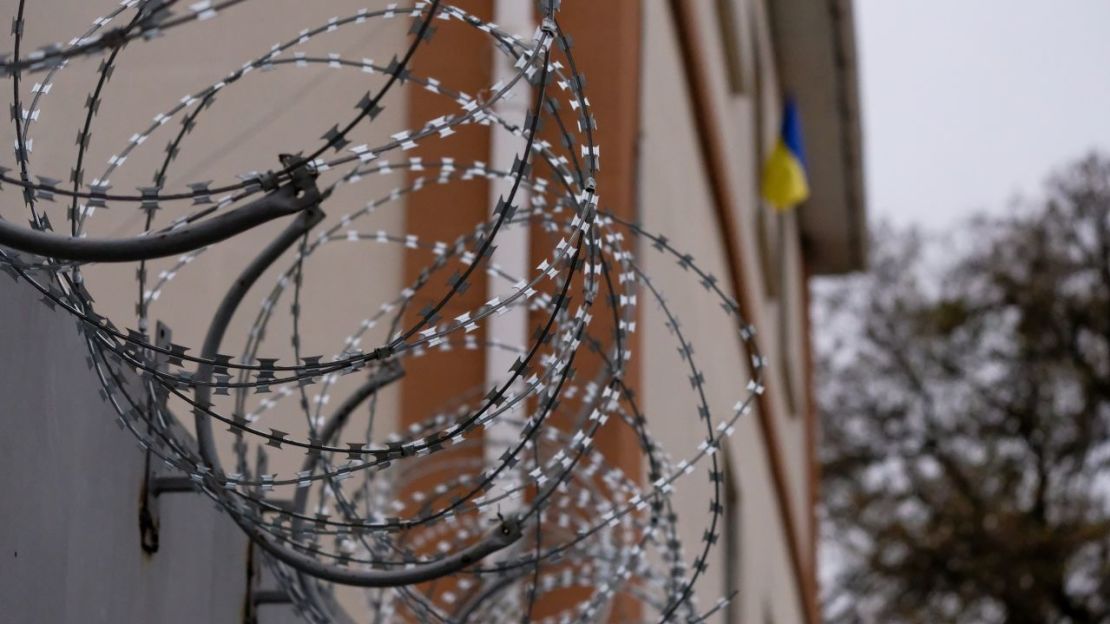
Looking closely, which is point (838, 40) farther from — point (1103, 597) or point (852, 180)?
point (1103, 597)

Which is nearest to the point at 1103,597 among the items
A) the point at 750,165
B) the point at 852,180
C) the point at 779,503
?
the point at 852,180

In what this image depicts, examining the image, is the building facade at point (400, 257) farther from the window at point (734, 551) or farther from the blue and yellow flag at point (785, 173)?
the blue and yellow flag at point (785, 173)

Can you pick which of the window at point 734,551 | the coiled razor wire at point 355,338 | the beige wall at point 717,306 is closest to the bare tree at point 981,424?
the beige wall at point 717,306

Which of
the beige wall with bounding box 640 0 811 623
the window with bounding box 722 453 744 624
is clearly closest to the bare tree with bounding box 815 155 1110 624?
the beige wall with bounding box 640 0 811 623

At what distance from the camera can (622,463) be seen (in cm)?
730

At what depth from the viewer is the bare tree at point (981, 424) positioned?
23797mm

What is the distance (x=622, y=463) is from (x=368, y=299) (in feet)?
3.40

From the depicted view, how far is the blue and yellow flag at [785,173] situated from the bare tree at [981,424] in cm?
896

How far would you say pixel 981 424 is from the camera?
82.5 feet

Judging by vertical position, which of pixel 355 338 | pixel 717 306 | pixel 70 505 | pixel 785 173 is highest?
pixel 785 173

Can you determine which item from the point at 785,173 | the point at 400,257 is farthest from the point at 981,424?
the point at 400,257

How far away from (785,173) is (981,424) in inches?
434

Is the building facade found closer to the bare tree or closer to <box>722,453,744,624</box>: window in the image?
<box>722,453,744,624</box>: window

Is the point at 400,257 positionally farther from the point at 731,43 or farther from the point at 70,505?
the point at 731,43
